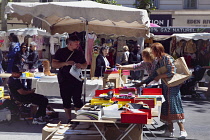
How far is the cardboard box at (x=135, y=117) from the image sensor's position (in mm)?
5230

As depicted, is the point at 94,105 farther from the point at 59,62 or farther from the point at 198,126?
the point at 198,126

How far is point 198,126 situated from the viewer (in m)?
9.34

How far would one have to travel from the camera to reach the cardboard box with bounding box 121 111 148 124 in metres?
5.23

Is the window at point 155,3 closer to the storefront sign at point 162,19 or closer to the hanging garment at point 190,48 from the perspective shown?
the storefront sign at point 162,19

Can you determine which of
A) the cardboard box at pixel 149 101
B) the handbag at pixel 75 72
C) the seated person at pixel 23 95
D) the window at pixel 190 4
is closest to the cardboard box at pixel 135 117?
the cardboard box at pixel 149 101

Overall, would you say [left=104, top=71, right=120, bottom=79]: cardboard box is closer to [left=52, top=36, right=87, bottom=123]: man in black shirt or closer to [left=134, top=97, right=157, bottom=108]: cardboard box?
[left=52, top=36, right=87, bottom=123]: man in black shirt

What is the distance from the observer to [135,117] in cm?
526

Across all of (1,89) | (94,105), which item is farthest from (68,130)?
(1,89)

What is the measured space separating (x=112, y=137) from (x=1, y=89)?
4.08 meters

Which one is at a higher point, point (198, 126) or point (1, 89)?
point (1, 89)

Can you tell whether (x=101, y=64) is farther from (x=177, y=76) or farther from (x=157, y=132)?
(x=177, y=76)

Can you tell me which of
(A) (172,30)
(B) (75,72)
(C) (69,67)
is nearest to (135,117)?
(B) (75,72)

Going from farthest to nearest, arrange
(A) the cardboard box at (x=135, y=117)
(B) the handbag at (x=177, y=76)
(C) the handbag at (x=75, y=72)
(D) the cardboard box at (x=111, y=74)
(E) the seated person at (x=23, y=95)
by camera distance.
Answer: (E) the seated person at (x=23, y=95) < (D) the cardboard box at (x=111, y=74) < (C) the handbag at (x=75, y=72) < (B) the handbag at (x=177, y=76) < (A) the cardboard box at (x=135, y=117)

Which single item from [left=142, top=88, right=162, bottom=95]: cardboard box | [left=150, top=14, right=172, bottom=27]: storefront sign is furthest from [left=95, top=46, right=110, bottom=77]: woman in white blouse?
[left=150, top=14, right=172, bottom=27]: storefront sign
